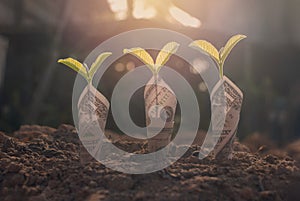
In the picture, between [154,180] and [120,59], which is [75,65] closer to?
[154,180]

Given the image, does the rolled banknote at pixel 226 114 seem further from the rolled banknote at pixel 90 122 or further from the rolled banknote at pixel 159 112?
the rolled banknote at pixel 90 122

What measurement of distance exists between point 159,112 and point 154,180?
235mm

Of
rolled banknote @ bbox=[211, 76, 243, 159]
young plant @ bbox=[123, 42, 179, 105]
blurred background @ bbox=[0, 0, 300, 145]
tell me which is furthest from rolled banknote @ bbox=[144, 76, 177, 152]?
blurred background @ bbox=[0, 0, 300, 145]

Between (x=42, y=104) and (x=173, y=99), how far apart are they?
107 inches

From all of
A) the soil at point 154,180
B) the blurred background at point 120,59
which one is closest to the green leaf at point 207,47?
the soil at point 154,180

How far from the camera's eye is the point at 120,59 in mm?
3572

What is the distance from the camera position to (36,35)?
416 centimetres

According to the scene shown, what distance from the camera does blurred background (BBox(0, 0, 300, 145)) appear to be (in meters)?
3.65

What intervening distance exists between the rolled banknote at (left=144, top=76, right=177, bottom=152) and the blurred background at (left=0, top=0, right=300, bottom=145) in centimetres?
219

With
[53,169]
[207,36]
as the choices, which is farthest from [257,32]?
[53,169]

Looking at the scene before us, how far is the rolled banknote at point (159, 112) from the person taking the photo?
120 centimetres

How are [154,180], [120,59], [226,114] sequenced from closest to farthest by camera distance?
1. [154,180]
2. [226,114]
3. [120,59]

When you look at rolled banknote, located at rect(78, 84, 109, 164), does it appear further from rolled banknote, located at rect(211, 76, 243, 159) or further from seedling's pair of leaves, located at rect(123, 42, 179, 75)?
rolled banknote, located at rect(211, 76, 243, 159)

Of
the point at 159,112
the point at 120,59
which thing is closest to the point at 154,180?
the point at 159,112
